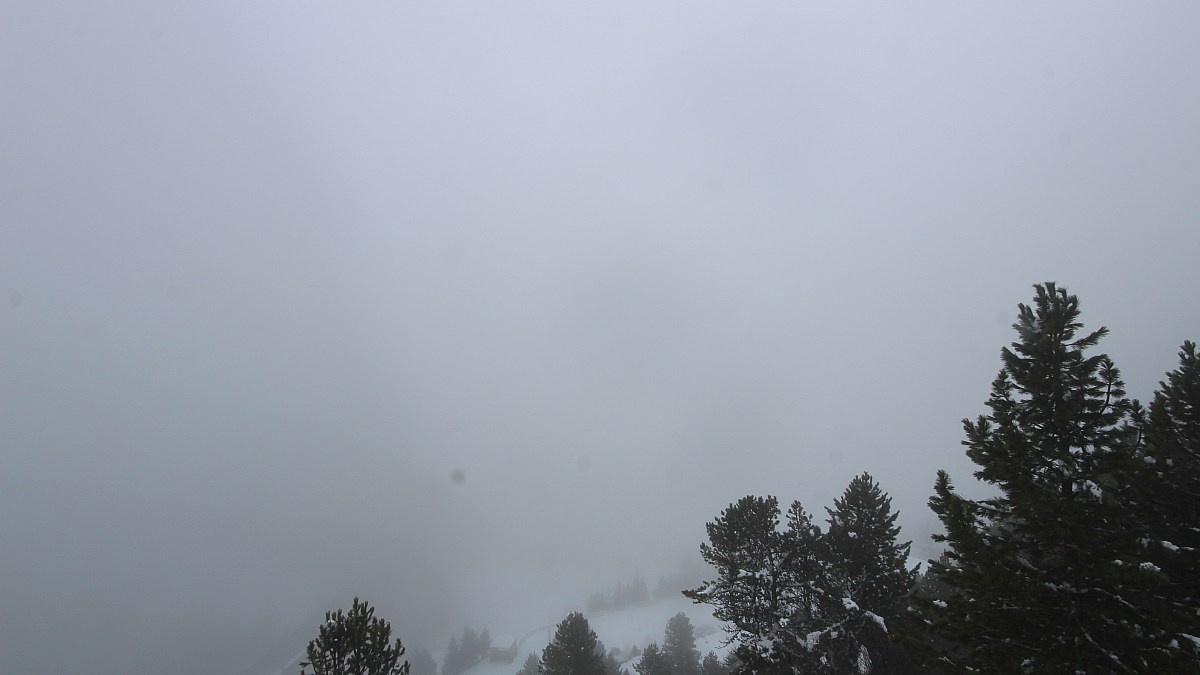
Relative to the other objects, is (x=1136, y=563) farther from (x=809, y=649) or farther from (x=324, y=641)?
(x=324, y=641)

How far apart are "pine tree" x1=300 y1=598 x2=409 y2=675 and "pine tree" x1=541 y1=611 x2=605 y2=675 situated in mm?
19772

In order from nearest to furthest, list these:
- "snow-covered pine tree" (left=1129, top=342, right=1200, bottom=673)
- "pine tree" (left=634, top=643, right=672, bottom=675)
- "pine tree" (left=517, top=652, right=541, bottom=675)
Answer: "snow-covered pine tree" (left=1129, top=342, right=1200, bottom=673)
"pine tree" (left=634, top=643, right=672, bottom=675)
"pine tree" (left=517, top=652, right=541, bottom=675)

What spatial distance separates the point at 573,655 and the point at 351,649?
71.2 ft

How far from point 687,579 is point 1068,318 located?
439ft

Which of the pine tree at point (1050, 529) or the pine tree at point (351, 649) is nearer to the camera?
the pine tree at point (1050, 529)

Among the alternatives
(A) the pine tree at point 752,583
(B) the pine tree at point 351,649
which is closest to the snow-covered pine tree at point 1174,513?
(A) the pine tree at point 752,583

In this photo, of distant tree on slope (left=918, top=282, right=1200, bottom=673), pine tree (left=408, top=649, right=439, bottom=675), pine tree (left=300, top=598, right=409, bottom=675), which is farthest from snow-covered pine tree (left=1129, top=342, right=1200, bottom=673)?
pine tree (left=408, top=649, right=439, bottom=675)

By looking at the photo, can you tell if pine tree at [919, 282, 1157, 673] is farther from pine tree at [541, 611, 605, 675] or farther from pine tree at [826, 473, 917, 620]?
pine tree at [541, 611, 605, 675]

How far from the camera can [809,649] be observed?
14781 millimetres

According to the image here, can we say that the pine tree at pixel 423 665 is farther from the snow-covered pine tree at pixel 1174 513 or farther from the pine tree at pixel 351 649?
the snow-covered pine tree at pixel 1174 513

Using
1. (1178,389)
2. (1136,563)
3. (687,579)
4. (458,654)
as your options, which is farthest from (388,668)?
(687,579)

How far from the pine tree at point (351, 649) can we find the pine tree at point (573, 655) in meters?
19.8

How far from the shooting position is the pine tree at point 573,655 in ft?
99.2

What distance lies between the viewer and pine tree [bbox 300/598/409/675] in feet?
42.0
